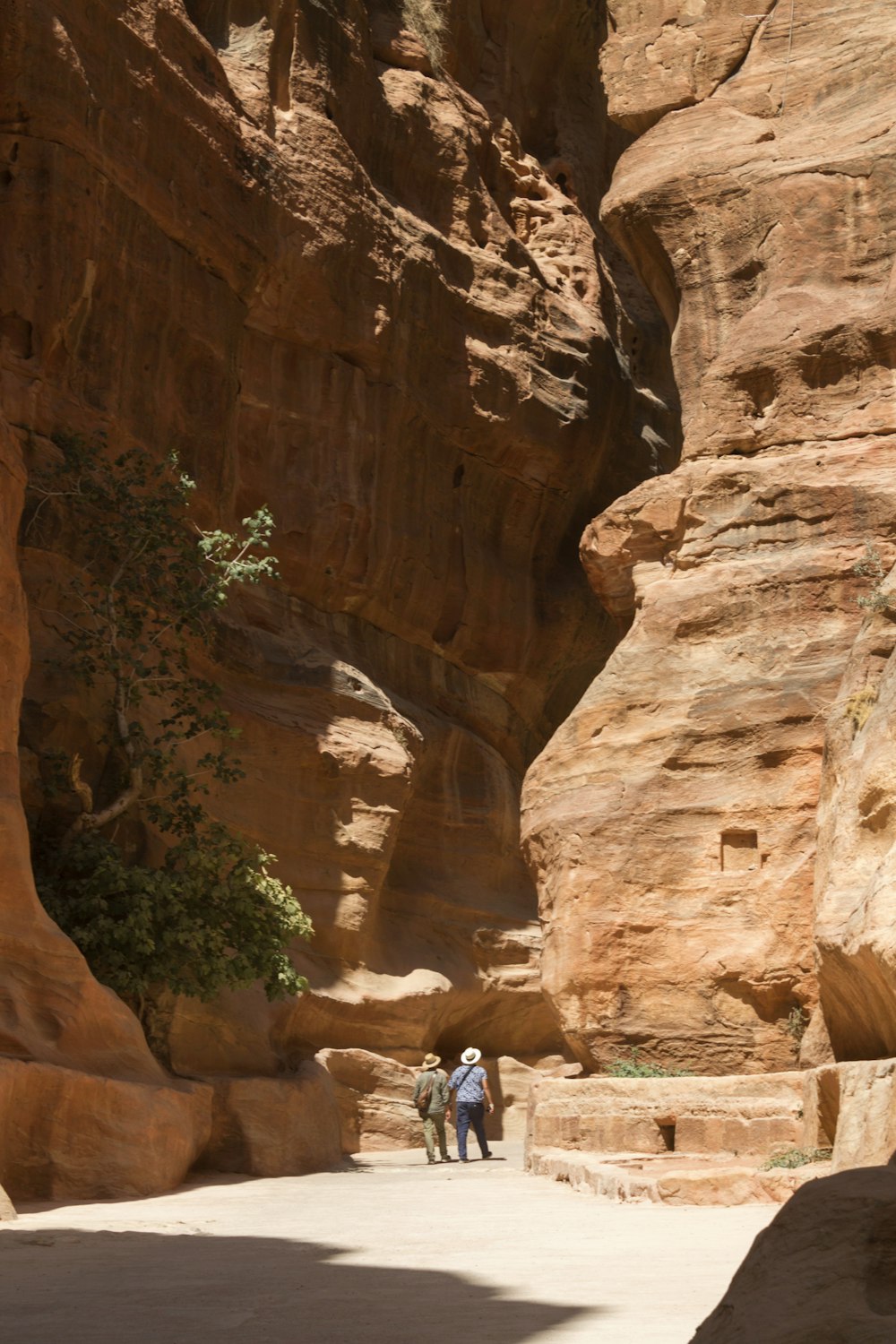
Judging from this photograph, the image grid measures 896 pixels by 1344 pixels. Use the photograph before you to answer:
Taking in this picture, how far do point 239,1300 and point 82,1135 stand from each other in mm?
6797

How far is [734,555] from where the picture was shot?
18.3 metres

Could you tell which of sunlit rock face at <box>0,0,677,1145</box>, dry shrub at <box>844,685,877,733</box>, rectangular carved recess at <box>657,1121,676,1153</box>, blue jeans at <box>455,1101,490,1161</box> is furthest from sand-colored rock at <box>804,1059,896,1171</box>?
sunlit rock face at <box>0,0,677,1145</box>

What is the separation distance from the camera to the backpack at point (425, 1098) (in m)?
18.0

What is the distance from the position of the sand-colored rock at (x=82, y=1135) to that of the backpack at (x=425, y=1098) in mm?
4611

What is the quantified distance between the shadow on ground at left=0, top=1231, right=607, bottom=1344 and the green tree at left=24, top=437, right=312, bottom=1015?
24.4 feet

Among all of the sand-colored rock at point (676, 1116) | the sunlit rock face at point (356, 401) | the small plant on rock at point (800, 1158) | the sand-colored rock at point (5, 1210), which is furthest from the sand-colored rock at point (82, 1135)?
the small plant on rock at point (800, 1158)

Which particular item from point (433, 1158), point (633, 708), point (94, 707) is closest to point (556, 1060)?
point (433, 1158)

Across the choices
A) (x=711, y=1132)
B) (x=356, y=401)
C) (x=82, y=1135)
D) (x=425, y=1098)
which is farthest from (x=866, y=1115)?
(x=356, y=401)

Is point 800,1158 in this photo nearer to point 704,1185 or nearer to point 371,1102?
point 704,1185

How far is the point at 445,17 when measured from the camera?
31.4m

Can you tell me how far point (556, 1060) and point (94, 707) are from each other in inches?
519

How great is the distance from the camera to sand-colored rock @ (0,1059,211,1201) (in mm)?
11758

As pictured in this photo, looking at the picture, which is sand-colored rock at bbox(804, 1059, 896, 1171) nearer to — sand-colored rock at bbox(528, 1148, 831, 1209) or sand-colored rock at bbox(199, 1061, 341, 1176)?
sand-colored rock at bbox(528, 1148, 831, 1209)

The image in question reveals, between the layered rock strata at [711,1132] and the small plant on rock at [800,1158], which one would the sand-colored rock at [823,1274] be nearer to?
the layered rock strata at [711,1132]
